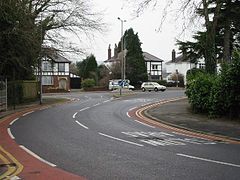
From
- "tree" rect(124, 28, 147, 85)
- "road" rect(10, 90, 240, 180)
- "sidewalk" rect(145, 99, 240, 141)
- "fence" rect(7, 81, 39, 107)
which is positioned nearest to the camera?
"road" rect(10, 90, 240, 180)

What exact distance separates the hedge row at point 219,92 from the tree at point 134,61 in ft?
183

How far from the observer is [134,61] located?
273 feet

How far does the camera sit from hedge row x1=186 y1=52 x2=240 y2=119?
72.9 feet

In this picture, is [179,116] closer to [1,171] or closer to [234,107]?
[234,107]

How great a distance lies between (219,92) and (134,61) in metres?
59.9

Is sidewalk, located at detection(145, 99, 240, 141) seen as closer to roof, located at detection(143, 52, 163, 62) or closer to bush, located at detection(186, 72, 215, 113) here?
bush, located at detection(186, 72, 215, 113)

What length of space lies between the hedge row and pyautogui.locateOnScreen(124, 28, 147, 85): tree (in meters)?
55.6

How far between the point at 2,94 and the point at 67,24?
13.3 meters

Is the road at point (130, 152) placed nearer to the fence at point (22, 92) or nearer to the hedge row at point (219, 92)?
the hedge row at point (219, 92)

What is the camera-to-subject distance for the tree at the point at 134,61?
83.6m

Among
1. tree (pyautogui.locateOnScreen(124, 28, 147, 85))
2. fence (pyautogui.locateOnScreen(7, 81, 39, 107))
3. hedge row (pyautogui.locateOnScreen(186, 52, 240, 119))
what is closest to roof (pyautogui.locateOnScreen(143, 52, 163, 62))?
tree (pyautogui.locateOnScreen(124, 28, 147, 85))

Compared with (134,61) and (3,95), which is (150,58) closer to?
(134,61)

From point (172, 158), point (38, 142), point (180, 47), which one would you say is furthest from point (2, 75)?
point (172, 158)

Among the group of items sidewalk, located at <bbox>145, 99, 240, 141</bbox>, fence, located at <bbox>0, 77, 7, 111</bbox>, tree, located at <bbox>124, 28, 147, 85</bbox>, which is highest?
tree, located at <bbox>124, 28, 147, 85</bbox>
